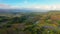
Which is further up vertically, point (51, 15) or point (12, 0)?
point (12, 0)

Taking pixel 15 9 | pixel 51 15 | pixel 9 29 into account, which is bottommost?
pixel 9 29

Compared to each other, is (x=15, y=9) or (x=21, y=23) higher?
(x=15, y=9)

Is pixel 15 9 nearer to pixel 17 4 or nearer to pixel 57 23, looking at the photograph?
pixel 17 4

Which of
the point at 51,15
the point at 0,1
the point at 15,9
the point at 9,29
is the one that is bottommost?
the point at 9,29

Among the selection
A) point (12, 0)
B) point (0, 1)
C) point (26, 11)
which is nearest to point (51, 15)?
point (26, 11)

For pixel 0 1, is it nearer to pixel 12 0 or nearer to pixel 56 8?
pixel 12 0

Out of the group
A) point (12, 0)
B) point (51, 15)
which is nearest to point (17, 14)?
point (12, 0)
